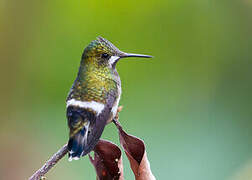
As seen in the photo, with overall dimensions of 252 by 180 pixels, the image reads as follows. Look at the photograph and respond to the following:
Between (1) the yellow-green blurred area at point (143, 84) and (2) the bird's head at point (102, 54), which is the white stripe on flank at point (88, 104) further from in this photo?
(1) the yellow-green blurred area at point (143, 84)

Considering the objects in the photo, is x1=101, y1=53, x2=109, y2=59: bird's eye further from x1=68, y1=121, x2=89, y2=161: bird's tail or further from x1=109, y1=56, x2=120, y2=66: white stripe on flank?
x1=68, y1=121, x2=89, y2=161: bird's tail

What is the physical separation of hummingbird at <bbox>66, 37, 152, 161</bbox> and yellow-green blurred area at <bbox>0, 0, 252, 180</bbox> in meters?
0.87

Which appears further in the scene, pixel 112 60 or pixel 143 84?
pixel 143 84

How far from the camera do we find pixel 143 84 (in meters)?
2.63

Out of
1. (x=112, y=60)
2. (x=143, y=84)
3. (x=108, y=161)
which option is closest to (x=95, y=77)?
(x=112, y=60)

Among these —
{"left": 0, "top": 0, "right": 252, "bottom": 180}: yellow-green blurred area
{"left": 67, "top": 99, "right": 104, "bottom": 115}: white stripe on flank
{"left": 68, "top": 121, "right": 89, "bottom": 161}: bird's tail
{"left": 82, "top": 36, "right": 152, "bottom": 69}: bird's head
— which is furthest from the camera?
{"left": 0, "top": 0, "right": 252, "bottom": 180}: yellow-green blurred area

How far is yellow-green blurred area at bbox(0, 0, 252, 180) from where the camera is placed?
235 cm

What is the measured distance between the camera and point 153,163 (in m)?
2.19

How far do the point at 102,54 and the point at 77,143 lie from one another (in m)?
0.42

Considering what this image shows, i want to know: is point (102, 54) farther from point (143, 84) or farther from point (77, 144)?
point (143, 84)

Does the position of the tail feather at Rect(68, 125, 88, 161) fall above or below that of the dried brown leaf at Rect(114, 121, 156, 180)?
above

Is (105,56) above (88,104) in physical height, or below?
above

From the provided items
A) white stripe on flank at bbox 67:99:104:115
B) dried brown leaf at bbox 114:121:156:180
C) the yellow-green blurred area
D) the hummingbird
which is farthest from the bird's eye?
the yellow-green blurred area

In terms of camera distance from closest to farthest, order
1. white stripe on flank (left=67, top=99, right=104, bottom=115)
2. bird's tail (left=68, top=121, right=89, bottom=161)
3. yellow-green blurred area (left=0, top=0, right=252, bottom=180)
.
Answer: bird's tail (left=68, top=121, right=89, bottom=161)
white stripe on flank (left=67, top=99, right=104, bottom=115)
yellow-green blurred area (left=0, top=0, right=252, bottom=180)
